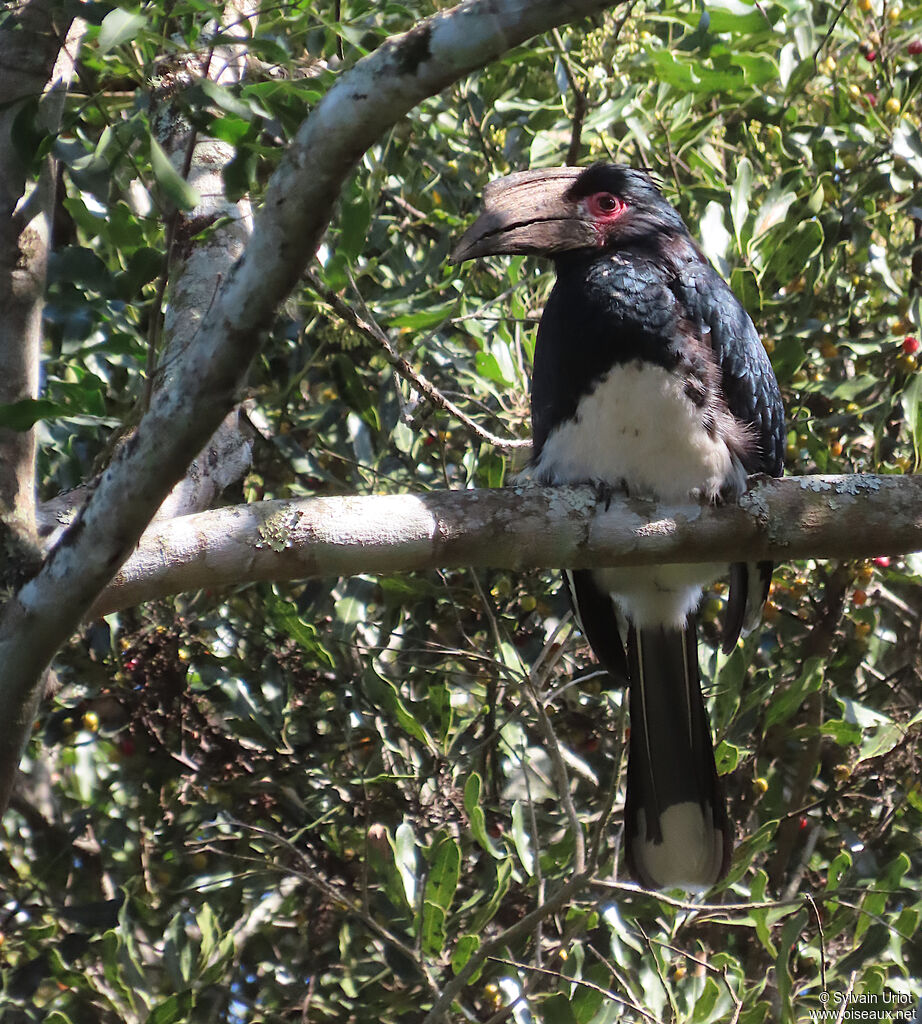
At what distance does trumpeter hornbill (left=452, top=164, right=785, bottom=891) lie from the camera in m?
2.90

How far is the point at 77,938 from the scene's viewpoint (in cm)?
311

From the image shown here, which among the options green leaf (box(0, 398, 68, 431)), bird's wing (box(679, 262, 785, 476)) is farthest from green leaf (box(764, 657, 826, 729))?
green leaf (box(0, 398, 68, 431))

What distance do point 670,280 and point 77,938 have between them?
7.33 feet

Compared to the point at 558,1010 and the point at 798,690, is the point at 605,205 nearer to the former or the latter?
the point at 798,690

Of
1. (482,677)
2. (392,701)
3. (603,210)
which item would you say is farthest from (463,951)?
(603,210)

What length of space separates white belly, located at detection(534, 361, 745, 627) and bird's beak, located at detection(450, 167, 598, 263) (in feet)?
1.39

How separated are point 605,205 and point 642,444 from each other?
69 centimetres

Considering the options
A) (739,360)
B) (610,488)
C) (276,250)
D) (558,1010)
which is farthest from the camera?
(739,360)

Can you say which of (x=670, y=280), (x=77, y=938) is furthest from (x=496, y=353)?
(x=77, y=938)

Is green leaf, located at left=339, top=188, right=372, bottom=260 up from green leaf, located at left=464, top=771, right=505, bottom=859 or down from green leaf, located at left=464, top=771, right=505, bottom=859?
up

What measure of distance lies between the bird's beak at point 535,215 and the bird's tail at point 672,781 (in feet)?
3.58

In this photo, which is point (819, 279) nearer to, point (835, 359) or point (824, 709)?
point (835, 359)

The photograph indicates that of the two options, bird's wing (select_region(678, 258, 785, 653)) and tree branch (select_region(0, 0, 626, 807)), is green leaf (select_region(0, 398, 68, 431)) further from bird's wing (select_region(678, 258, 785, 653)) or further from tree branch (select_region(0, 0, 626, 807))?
bird's wing (select_region(678, 258, 785, 653))

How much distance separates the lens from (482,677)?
10.1ft
